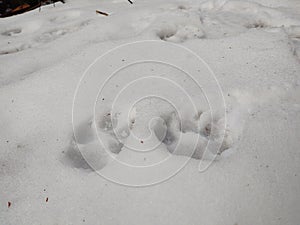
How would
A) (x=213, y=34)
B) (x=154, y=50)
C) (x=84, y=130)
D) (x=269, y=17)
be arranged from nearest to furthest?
1. (x=84, y=130)
2. (x=154, y=50)
3. (x=213, y=34)
4. (x=269, y=17)

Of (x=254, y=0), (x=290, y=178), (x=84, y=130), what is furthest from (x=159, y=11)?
(x=290, y=178)

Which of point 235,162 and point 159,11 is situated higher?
point 159,11

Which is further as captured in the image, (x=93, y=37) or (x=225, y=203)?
(x=93, y=37)

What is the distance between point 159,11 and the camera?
6.76 ft

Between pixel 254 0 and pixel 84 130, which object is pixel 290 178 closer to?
pixel 84 130

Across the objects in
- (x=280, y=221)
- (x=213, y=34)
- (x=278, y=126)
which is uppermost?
(x=213, y=34)

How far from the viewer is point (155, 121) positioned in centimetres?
125

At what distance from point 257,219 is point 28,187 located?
0.90 meters

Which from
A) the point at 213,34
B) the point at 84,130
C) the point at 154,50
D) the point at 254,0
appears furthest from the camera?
the point at 254,0

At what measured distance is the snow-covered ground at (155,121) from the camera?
0.98 metres

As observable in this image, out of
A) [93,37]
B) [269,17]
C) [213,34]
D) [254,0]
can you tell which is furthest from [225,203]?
[254,0]

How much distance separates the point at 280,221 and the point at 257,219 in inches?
3.2

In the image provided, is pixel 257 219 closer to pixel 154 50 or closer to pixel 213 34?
pixel 154 50

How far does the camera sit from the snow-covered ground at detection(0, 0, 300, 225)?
977 mm
